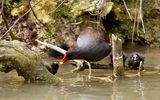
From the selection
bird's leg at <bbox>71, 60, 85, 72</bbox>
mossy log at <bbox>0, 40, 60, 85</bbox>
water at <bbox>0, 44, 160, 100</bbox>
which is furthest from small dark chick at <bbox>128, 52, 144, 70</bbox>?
mossy log at <bbox>0, 40, 60, 85</bbox>

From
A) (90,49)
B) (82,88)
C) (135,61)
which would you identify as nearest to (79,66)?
(90,49)

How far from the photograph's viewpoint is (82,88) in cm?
641

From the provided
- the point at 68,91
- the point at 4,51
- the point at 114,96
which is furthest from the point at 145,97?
the point at 4,51

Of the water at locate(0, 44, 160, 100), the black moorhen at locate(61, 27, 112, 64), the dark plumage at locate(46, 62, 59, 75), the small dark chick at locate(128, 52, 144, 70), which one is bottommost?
the water at locate(0, 44, 160, 100)

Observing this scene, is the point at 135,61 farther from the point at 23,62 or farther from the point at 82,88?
the point at 23,62

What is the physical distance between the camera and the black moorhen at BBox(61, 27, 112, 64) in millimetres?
7191

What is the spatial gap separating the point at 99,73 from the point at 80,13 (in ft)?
10.6

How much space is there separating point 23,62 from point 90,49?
1301 mm

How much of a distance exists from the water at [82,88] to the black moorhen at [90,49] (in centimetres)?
32

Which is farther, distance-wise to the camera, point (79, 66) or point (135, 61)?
point (135, 61)

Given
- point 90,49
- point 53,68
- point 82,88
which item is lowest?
point 82,88

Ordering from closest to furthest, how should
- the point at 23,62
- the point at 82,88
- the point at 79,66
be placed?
the point at 82,88, the point at 23,62, the point at 79,66

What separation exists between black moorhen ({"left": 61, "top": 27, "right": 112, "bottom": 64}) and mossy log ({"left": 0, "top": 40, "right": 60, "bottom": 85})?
0.51 m

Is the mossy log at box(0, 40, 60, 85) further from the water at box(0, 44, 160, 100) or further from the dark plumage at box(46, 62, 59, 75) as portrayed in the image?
the dark plumage at box(46, 62, 59, 75)
